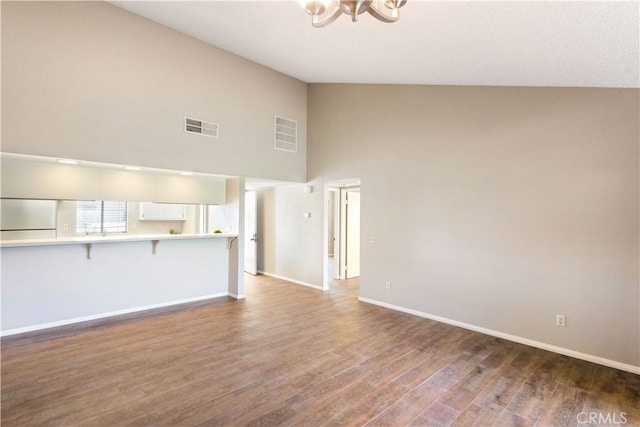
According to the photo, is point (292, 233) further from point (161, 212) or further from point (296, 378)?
point (296, 378)

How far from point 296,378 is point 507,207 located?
311 centimetres

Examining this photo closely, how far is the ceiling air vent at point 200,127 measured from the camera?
185 inches

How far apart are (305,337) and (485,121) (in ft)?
11.6

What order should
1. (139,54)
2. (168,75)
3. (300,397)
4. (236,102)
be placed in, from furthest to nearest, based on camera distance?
(236,102) → (168,75) → (139,54) → (300,397)

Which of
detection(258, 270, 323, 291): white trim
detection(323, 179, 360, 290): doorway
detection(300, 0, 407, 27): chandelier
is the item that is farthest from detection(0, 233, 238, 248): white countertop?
detection(300, 0, 407, 27): chandelier

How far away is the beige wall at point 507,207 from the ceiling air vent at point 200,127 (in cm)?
239

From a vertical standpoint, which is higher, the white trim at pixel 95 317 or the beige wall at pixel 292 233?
the beige wall at pixel 292 233

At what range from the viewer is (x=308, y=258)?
21.1ft

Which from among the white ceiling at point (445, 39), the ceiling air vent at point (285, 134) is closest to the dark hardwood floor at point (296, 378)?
the white ceiling at point (445, 39)

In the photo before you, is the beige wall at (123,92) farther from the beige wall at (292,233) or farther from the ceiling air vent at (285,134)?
the beige wall at (292,233)

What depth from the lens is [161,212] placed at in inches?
217

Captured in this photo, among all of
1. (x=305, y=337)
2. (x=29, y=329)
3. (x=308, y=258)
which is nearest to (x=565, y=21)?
(x=305, y=337)

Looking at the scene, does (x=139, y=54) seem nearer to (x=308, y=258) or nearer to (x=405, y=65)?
(x=405, y=65)

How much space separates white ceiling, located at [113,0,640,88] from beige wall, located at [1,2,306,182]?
1.25 ft
